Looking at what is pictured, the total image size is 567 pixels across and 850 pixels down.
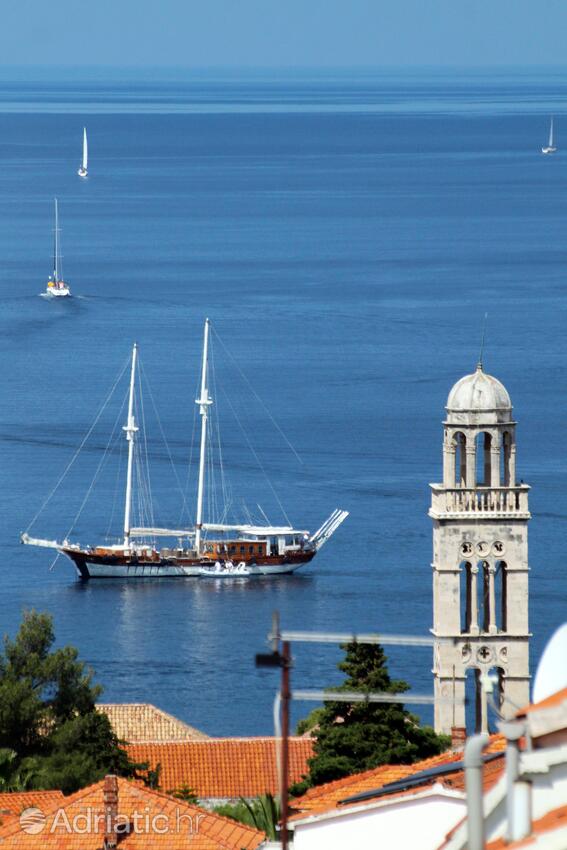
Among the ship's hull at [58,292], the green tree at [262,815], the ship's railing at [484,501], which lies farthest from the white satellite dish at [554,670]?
the ship's hull at [58,292]

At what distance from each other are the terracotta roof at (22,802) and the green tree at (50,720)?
290cm

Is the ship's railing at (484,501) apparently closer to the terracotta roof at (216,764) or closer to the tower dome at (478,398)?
the tower dome at (478,398)

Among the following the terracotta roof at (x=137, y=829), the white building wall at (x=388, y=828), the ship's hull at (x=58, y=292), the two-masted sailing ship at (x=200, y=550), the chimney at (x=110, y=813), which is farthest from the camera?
the ship's hull at (x=58, y=292)

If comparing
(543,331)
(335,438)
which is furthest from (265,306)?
(335,438)

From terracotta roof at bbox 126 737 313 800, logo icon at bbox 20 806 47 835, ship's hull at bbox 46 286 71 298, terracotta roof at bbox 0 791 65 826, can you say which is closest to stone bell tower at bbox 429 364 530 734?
terracotta roof at bbox 126 737 313 800

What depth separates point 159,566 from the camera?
82.1 metres

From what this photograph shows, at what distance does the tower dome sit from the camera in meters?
36.9

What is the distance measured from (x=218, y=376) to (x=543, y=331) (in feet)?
62.1

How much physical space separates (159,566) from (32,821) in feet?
200

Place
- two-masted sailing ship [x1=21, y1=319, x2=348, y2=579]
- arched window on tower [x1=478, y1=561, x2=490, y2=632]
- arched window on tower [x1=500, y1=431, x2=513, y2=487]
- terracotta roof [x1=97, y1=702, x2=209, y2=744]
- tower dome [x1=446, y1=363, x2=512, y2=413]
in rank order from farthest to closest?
two-masted sailing ship [x1=21, y1=319, x2=348, y2=579] → terracotta roof [x1=97, y1=702, x2=209, y2=744] → tower dome [x1=446, y1=363, x2=512, y2=413] → arched window on tower [x1=500, y1=431, x2=513, y2=487] → arched window on tower [x1=478, y1=561, x2=490, y2=632]

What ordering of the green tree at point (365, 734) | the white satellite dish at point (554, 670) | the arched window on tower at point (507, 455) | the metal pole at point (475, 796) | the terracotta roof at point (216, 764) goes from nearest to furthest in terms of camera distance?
the metal pole at point (475, 796)
the white satellite dish at point (554, 670)
the green tree at point (365, 734)
the terracotta roof at point (216, 764)
the arched window on tower at point (507, 455)

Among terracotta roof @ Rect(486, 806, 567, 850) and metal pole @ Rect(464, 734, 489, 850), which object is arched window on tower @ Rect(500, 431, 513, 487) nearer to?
terracotta roof @ Rect(486, 806, 567, 850)

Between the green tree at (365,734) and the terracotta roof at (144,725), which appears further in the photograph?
the terracotta roof at (144,725)

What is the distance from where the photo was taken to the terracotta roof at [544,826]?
7070mm
